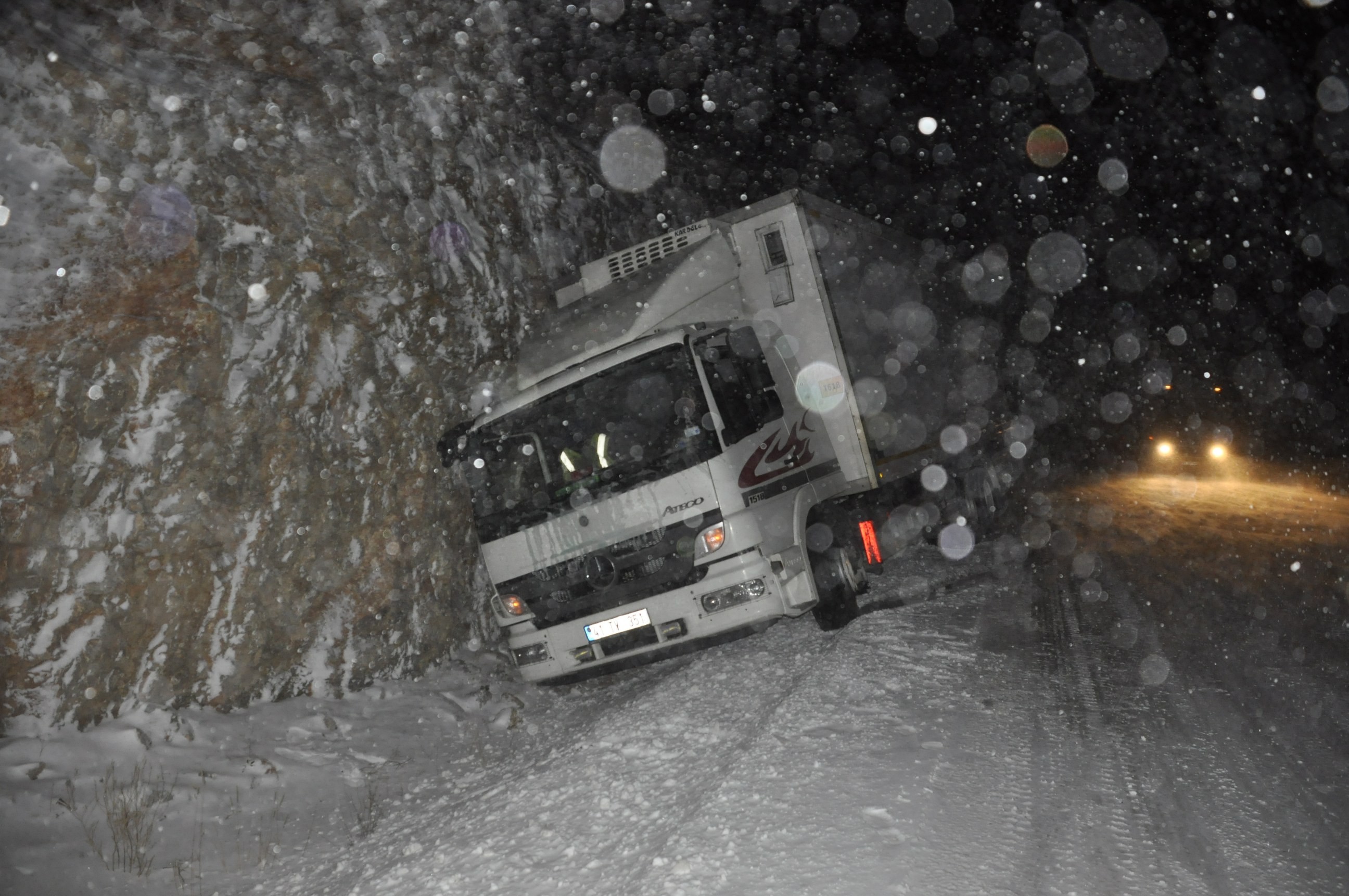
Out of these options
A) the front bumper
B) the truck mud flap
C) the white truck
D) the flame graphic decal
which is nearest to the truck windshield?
the white truck

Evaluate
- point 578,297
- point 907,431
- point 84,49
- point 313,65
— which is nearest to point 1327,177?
point 907,431

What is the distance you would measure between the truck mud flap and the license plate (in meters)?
0.23

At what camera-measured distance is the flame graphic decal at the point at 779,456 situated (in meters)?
7.17

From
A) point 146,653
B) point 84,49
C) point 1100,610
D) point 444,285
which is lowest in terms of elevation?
point 1100,610

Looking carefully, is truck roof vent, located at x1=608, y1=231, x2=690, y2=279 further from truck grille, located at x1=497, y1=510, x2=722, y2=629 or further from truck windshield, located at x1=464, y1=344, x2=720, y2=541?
truck grille, located at x1=497, y1=510, x2=722, y2=629

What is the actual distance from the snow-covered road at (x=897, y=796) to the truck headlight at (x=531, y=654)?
0.79m

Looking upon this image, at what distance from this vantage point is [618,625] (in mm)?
6984

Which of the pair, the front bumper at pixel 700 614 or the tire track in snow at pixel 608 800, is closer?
the tire track in snow at pixel 608 800

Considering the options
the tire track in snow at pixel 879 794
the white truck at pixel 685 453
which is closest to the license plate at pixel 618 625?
the white truck at pixel 685 453

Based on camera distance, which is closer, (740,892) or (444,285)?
(740,892)

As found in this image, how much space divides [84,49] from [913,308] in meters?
8.96

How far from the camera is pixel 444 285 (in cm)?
945

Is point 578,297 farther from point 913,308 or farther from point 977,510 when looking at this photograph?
point 977,510

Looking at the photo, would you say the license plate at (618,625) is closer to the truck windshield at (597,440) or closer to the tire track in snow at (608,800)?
the tire track in snow at (608,800)
